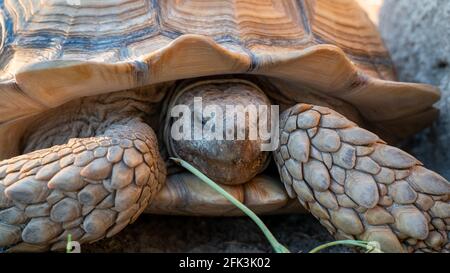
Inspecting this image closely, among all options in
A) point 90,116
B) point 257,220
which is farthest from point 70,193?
point 257,220

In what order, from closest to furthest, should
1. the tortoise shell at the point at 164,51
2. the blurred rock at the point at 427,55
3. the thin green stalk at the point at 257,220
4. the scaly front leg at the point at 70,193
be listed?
the thin green stalk at the point at 257,220
the scaly front leg at the point at 70,193
the tortoise shell at the point at 164,51
the blurred rock at the point at 427,55

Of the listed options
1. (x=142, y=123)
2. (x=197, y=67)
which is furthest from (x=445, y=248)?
(x=142, y=123)

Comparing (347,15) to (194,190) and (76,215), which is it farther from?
(76,215)

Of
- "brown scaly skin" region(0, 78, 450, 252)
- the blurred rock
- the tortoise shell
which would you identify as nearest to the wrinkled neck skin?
the tortoise shell

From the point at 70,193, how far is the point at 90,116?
46 centimetres

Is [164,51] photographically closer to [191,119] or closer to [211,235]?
[191,119]

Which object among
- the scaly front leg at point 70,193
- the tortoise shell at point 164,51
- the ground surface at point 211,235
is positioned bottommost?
the ground surface at point 211,235

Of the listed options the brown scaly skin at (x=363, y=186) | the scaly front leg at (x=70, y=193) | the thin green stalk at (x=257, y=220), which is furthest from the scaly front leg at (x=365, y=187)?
the scaly front leg at (x=70, y=193)

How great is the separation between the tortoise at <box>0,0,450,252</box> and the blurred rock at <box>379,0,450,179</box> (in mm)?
275

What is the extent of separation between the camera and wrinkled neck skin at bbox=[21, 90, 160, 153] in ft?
6.36

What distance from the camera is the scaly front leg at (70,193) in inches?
61.3

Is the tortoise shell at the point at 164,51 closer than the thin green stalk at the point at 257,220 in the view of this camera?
No

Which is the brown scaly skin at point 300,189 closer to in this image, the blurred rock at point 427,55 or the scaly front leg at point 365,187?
the scaly front leg at point 365,187

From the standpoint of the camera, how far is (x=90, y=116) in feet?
6.41
